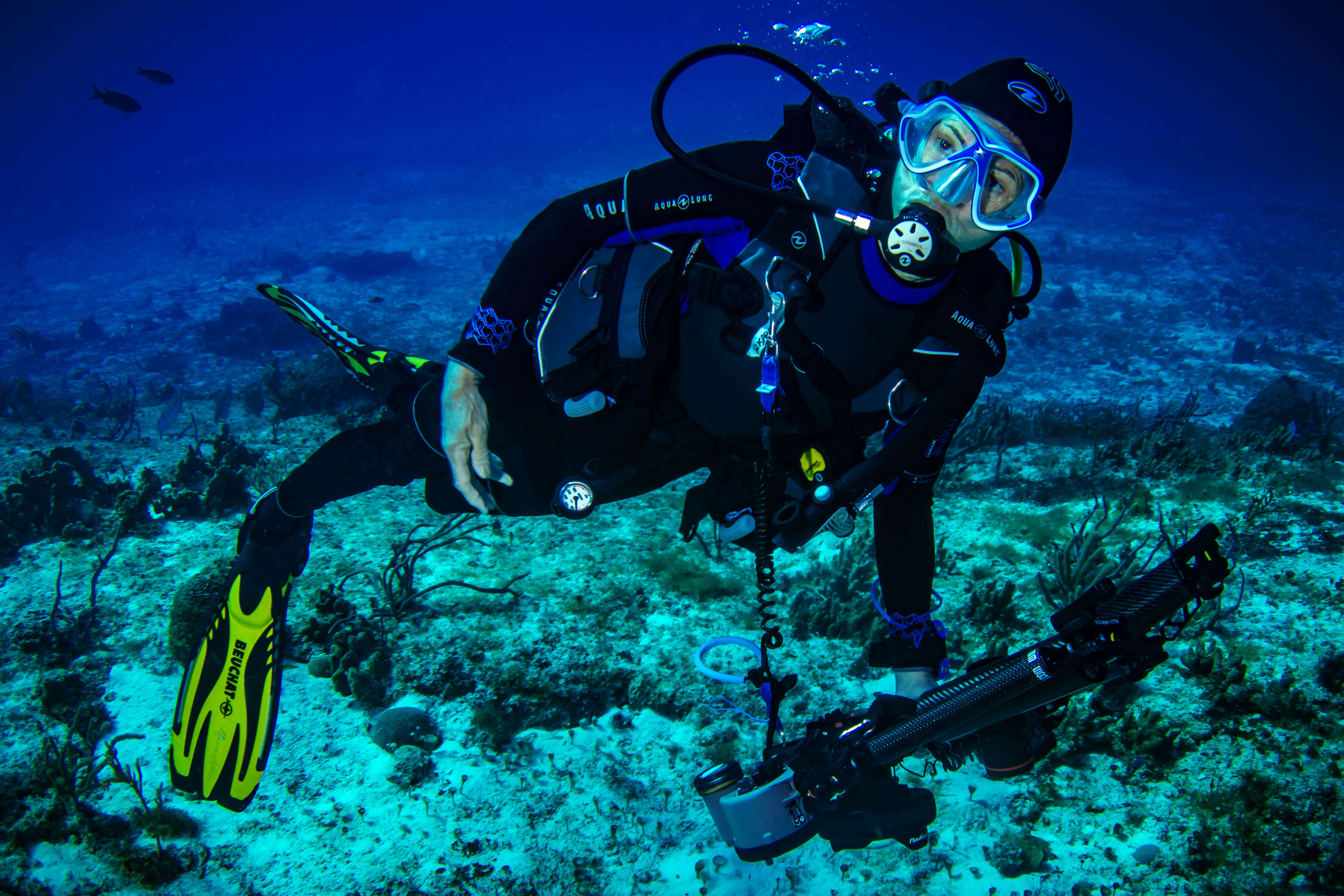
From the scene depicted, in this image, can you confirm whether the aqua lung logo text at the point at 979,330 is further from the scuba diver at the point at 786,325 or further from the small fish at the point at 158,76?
the small fish at the point at 158,76

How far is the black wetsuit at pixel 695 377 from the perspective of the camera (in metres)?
2.22

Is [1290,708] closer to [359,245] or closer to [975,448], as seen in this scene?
[975,448]

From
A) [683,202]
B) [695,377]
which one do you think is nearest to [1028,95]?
[683,202]

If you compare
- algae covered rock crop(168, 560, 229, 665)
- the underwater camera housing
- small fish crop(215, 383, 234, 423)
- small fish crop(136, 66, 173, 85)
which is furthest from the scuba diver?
small fish crop(136, 66, 173, 85)

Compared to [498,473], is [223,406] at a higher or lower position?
higher

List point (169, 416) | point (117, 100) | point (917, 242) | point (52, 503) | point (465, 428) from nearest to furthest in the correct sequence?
point (917, 242), point (465, 428), point (52, 503), point (169, 416), point (117, 100)

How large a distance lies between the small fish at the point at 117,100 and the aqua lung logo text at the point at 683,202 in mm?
20772

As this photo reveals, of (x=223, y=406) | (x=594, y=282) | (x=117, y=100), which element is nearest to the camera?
(x=594, y=282)

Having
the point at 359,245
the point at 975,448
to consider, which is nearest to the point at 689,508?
the point at 975,448

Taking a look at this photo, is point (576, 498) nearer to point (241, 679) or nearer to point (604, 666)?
point (604, 666)

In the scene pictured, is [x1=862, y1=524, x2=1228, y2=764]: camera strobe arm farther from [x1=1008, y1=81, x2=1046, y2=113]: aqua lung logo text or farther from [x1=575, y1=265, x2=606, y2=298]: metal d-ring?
[x1=575, y1=265, x2=606, y2=298]: metal d-ring

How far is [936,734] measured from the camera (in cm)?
200

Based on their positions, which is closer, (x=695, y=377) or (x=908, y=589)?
(x=908, y=589)

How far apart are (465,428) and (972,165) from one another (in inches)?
85.8
